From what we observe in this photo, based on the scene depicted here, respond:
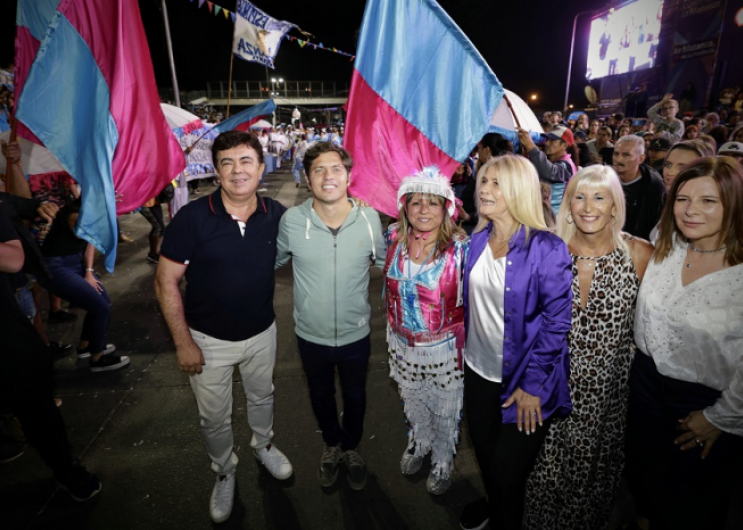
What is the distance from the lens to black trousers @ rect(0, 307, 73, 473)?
2250 mm

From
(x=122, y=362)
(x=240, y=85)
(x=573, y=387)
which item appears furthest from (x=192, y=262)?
(x=240, y=85)

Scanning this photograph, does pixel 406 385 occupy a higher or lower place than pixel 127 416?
higher

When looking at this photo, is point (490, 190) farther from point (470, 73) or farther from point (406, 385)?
point (406, 385)

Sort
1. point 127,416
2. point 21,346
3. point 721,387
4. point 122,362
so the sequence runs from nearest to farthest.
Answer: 1. point 721,387
2. point 21,346
3. point 127,416
4. point 122,362

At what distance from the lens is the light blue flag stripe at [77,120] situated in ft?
7.99

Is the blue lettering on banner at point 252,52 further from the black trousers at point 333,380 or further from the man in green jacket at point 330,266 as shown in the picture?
the black trousers at point 333,380

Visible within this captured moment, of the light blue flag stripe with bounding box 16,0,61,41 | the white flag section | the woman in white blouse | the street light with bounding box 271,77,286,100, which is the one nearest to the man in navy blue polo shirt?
the light blue flag stripe with bounding box 16,0,61,41

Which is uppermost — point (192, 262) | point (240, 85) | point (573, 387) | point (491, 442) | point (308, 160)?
point (240, 85)

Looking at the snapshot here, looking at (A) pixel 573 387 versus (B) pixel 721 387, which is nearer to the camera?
(B) pixel 721 387

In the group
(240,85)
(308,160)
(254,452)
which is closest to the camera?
(308,160)

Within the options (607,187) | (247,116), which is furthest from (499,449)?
(247,116)

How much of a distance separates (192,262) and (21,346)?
1.09 m

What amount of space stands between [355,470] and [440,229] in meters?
1.82

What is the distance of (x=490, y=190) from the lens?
217cm
